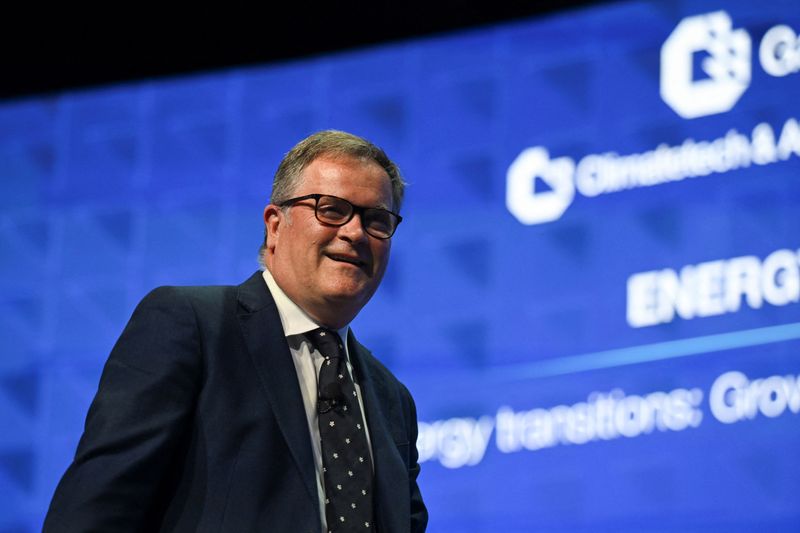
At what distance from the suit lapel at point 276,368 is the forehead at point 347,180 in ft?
0.64

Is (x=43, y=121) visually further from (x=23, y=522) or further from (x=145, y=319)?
(x=145, y=319)

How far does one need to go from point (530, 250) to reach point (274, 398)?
2.01 m

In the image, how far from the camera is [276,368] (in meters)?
1.79

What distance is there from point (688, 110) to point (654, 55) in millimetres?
A: 241

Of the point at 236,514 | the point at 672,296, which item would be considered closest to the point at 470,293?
the point at 672,296

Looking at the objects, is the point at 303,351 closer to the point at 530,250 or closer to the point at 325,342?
the point at 325,342

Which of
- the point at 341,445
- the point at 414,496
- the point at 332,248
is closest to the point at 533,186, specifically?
the point at 414,496

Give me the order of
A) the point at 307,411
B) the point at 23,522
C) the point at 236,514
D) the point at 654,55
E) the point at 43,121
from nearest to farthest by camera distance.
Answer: the point at 236,514
the point at 307,411
the point at 654,55
the point at 23,522
the point at 43,121

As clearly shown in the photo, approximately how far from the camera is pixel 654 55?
11.8ft

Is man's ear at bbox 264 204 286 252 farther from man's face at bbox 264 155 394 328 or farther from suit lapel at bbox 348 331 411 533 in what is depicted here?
suit lapel at bbox 348 331 411 533

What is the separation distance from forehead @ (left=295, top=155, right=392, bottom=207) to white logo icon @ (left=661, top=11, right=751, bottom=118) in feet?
5.99

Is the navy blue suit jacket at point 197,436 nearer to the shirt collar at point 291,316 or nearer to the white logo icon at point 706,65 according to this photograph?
the shirt collar at point 291,316

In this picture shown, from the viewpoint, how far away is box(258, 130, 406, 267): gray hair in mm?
1926

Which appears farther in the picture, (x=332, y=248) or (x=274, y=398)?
(x=332, y=248)
